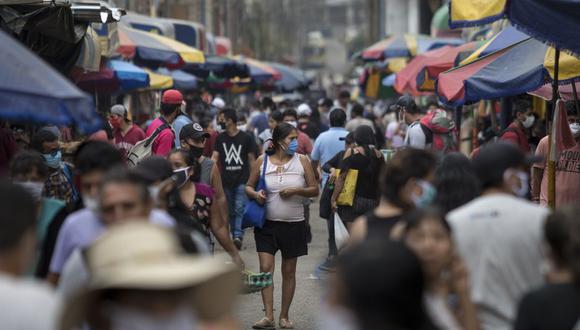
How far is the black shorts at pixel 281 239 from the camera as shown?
10641mm

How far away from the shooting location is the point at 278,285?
1294 cm

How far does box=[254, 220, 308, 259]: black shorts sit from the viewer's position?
34.9ft

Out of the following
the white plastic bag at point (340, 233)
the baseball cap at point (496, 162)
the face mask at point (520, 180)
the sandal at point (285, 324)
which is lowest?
the sandal at point (285, 324)

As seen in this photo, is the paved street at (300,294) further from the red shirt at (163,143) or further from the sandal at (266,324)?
the red shirt at (163,143)

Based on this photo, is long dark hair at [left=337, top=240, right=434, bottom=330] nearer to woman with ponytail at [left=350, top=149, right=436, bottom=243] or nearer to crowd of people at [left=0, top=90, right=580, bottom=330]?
crowd of people at [left=0, top=90, right=580, bottom=330]

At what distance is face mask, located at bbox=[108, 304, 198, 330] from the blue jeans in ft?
37.9

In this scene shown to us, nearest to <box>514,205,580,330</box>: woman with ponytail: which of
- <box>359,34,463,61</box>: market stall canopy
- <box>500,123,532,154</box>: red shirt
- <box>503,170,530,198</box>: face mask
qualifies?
<box>503,170,530,198</box>: face mask

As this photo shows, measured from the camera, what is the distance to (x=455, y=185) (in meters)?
6.57

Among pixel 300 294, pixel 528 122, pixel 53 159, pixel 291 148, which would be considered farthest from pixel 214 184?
pixel 528 122

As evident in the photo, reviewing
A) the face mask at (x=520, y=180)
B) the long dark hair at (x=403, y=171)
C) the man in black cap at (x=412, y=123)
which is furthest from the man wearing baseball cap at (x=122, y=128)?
the face mask at (x=520, y=180)

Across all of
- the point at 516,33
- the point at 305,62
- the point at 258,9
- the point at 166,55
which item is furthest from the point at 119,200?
the point at 305,62

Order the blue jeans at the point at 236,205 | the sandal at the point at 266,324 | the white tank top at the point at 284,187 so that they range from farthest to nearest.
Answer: the blue jeans at the point at 236,205, the white tank top at the point at 284,187, the sandal at the point at 266,324

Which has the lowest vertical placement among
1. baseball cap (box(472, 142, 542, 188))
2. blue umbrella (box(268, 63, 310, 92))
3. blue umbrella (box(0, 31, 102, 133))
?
blue umbrella (box(268, 63, 310, 92))

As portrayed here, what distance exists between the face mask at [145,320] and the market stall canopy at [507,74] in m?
6.85
